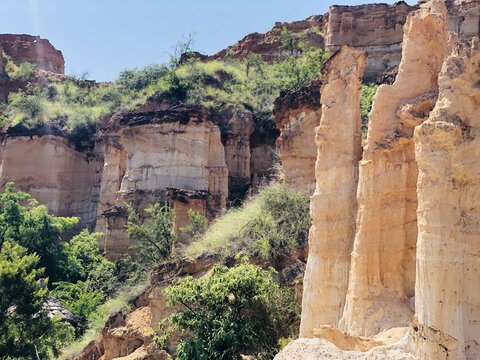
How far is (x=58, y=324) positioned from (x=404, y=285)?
12.4m

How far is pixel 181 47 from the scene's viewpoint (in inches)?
1757

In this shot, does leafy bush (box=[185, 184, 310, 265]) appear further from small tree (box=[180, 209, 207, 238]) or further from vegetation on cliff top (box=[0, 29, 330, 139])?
vegetation on cliff top (box=[0, 29, 330, 139])

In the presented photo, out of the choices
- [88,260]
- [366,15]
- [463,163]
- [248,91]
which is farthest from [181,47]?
[463,163]

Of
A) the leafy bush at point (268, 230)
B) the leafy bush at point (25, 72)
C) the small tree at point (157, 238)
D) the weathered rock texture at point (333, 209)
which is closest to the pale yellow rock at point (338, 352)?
the weathered rock texture at point (333, 209)

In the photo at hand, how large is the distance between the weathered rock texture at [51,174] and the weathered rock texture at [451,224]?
30361 mm

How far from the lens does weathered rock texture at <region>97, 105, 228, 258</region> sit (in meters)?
28.8

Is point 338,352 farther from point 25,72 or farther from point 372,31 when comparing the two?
point 25,72

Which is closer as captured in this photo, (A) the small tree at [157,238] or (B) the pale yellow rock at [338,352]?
(B) the pale yellow rock at [338,352]

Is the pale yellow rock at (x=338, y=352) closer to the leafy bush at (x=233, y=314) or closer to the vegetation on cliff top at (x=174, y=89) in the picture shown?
the leafy bush at (x=233, y=314)

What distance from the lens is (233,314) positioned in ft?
49.3

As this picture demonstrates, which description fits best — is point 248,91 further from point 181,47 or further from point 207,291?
point 207,291

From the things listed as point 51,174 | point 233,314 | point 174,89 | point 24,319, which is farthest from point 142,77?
point 233,314

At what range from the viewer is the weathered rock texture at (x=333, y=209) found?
1247cm

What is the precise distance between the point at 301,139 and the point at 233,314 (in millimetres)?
8565
